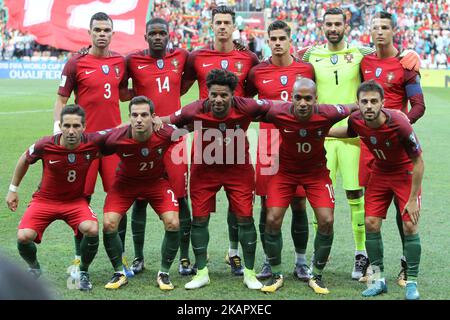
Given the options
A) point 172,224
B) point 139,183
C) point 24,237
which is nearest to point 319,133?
point 172,224

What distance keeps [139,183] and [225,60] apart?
4.37 feet

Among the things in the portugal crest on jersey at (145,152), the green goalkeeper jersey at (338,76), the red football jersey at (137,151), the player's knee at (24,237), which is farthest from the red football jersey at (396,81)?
the player's knee at (24,237)

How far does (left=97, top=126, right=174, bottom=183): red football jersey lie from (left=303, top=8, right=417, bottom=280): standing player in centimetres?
140

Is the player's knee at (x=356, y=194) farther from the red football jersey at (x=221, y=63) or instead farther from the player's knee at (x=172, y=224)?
the player's knee at (x=172, y=224)

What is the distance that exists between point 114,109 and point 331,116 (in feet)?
6.24

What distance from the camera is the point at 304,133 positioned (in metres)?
5.61

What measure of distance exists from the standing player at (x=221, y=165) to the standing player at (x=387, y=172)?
2.69ft

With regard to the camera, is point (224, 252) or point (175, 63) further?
point (224, 252)

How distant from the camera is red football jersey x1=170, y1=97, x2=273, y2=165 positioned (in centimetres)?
568

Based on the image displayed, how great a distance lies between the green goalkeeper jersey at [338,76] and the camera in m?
6.20

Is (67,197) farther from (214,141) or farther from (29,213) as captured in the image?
(214,141)

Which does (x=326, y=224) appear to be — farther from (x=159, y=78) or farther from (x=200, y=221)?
(x=159, y=78)

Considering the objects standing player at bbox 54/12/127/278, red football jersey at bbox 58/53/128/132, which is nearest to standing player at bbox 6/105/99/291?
standing player at bbox 54/12/127/278

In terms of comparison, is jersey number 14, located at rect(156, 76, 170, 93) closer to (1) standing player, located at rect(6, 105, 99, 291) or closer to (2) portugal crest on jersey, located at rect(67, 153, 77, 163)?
(1) standing player, located at rect(6, 105, 99, 291)
